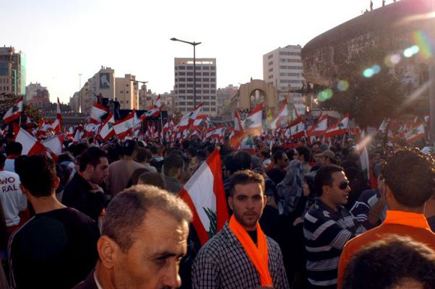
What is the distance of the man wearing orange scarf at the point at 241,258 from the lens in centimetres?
344

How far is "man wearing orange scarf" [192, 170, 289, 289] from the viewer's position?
344 centimetres

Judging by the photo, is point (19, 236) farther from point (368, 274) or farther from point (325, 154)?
point (325, 154)

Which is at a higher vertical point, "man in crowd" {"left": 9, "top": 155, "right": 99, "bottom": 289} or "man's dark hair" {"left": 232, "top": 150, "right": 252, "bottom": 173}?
"man's dark hair" {"left": 232, "top": 150, "right": 252, "bottom": 173}

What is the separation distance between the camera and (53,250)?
328 centimetres

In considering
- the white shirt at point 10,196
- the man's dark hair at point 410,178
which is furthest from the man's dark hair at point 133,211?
the white shirt at point 10,196

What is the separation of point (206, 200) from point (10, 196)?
7.94 ft

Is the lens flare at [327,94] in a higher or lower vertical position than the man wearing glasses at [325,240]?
higher

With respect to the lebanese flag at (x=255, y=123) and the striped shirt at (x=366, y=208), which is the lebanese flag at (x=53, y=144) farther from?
the striped shirt at (x=366, y=208)

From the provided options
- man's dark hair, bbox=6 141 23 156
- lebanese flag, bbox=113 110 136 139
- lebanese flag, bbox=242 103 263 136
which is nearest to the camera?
man's dark hair, bbox=6 141 23 156

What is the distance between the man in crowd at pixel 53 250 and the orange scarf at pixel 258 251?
96cm

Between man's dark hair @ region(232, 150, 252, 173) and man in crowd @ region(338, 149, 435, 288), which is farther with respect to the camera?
man's dark hair @ region(232, 150, 252, 173)

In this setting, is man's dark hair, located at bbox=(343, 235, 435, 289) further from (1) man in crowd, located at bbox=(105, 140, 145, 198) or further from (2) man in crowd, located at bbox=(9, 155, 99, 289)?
(1) man in crowd, located at bbox=(105, 140, 145, 198)

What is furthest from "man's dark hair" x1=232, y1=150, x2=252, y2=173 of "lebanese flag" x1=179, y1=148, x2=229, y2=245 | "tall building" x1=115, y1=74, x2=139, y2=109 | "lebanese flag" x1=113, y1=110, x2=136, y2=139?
"tall building" x1=115, y1=74, x2=139, y2=109

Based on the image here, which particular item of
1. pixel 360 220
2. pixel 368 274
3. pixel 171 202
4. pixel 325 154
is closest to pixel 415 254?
pixel 368 274
